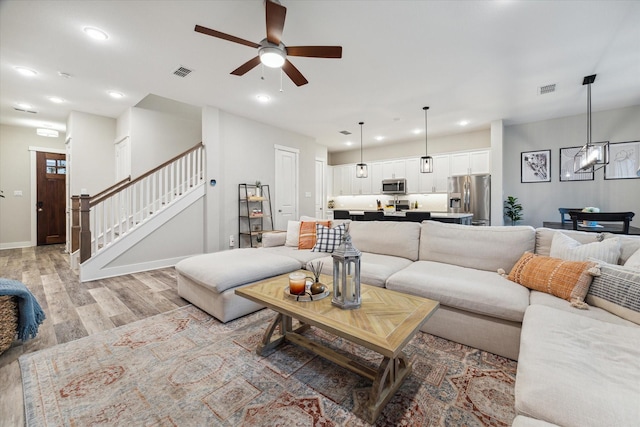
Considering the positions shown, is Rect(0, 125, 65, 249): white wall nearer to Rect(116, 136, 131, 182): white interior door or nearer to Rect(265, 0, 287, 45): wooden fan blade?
Rect(116, 136, 131, 182): white interior door

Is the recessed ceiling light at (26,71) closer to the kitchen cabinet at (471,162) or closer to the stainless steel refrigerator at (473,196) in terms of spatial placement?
the stainless steel refrigerator at (473,196)

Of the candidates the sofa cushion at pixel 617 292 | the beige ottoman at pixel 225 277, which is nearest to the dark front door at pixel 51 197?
the beige ottoman at pixel 225 277

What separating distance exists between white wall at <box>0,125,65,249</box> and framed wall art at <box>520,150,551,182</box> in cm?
1136

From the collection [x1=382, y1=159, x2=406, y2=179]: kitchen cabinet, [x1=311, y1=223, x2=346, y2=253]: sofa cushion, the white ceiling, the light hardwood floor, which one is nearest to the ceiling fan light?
the white ceiling

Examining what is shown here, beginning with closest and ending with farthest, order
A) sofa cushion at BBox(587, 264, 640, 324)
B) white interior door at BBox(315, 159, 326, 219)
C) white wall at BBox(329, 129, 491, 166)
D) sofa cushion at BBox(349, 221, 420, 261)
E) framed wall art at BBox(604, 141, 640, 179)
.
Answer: sofa cushion at BBox(587, 264, 640, 324) < sofa cushion at BBox(349, 221, 420, 261) < framed wall art at BBox(604, 141, 640, 179) < white wall at BBox(329, 129, 491, 166) < white interior door at BBox(315, 159, 326, 219)

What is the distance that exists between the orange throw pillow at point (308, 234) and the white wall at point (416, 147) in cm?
414

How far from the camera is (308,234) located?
3.70 metres

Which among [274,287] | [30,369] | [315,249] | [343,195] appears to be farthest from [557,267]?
[343,195]

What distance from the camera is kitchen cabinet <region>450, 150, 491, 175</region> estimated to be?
Result: 6.16m

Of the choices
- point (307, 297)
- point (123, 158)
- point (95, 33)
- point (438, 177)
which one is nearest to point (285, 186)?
point (123, 158)

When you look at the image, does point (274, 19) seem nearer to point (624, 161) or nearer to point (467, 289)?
point (467, 289)

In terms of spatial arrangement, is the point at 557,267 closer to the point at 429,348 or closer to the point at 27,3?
the point at 429,348

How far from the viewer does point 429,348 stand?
2.03 metres

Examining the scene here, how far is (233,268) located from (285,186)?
13.2ft
